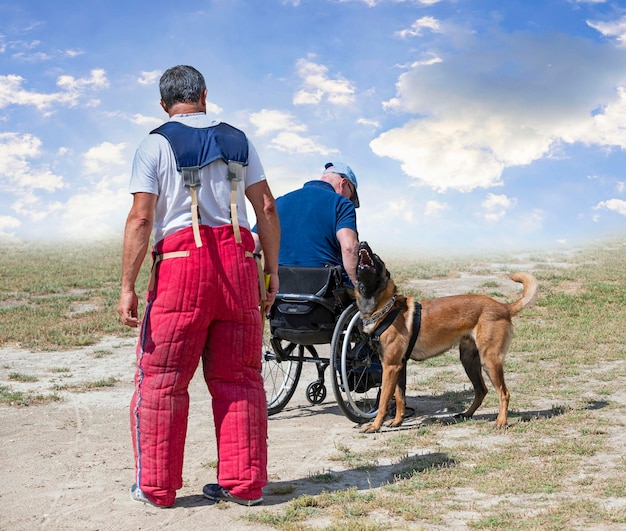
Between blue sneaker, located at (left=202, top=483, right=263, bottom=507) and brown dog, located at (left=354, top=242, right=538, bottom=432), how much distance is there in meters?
1.96

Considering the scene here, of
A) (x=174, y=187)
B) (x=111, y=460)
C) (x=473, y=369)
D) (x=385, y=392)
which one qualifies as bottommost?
(x=111, y=460)

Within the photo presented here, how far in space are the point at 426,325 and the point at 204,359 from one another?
2.56 meters

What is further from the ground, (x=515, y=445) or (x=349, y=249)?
(x=349, y=249)

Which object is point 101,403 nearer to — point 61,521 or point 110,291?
point 61,521

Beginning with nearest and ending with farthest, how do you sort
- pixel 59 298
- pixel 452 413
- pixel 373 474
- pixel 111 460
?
pixel 373 474 < pixel 111 460 < pixel 452 413 < pixel 59 298

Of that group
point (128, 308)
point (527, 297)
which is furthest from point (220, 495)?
point (527, 297)

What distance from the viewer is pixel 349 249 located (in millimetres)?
6184

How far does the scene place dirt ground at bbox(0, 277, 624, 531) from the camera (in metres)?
4.22

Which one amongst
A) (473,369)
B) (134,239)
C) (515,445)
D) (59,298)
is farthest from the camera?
(59,298)

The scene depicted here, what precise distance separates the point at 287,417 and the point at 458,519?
9.88ft

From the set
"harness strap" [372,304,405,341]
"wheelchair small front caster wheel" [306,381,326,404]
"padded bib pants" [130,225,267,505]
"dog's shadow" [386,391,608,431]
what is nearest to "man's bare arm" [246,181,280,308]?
"padded bib pants" [130,225,267,505]

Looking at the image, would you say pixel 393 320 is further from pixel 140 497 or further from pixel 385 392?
pixel 140 497

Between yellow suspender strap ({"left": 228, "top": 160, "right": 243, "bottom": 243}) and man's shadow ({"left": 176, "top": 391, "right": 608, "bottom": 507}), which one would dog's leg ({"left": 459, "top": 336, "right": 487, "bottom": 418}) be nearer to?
man's shadow ({"left": 176, "top": 391, "right": 608, "bottom": 507})

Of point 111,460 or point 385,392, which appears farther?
point 385,392
